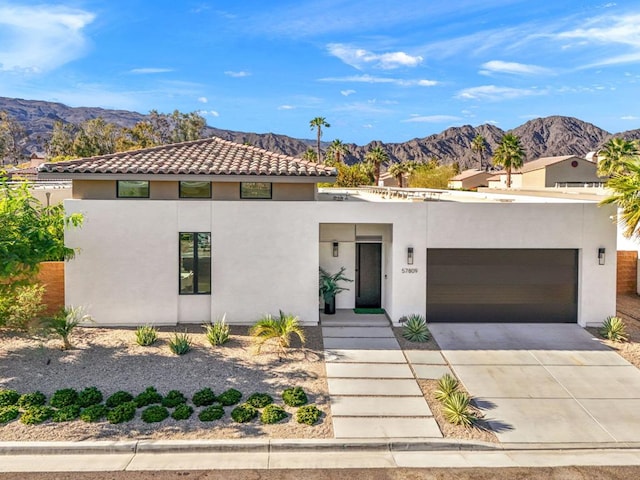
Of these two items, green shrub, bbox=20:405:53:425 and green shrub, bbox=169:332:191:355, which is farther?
green shrub, bbox=169:332:191:355

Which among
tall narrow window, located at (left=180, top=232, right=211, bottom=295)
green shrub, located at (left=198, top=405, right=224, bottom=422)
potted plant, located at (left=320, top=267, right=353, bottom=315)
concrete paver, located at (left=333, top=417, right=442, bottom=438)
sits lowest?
concrete paver, located at (left=333, top=417, right=442, bottom=438)

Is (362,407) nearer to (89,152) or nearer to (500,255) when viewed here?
(500,255)

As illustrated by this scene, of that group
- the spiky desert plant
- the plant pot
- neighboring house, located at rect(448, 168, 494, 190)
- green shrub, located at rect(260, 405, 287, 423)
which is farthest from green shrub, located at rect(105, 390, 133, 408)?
neighboring house, located at rect(448, 168, 494, 190)

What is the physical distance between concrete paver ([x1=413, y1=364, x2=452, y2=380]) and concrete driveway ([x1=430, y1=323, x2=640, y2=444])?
27 cm

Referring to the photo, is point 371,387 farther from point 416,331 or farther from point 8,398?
point 8,398

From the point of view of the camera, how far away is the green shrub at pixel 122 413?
8625 millimetres

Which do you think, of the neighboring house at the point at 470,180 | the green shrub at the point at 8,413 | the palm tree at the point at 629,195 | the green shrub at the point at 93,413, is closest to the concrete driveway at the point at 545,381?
the palm tree at the point at 629,195

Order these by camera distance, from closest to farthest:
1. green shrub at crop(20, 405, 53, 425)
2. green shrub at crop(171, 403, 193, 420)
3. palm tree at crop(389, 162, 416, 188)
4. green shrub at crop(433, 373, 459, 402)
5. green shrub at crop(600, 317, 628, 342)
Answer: green shrub at crop(20, 405, 53, 425) < green shrub at crop(171, 403, 193, 420) < green shrub at crop(433, 373, 459, 402) < green shrub at crop(600, 317, 628, 342) < palm tree at crop(389, 162, 416, 188)

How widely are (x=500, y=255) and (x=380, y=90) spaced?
91034 millimetres

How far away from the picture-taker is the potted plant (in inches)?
591

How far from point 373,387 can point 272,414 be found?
242 cm

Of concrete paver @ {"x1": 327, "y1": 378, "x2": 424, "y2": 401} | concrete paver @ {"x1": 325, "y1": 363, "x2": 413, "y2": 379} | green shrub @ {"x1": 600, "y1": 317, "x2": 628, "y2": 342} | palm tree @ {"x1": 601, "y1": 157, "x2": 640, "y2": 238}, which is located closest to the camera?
concrete paver @ {"x1": 327, "y1": 378, "x2": 424, "y2": 401}

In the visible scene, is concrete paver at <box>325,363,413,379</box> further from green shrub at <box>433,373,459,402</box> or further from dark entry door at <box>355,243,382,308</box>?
dark entry door at <box>355,243,382,308</box>

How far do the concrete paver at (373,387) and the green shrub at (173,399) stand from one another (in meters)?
2.84
